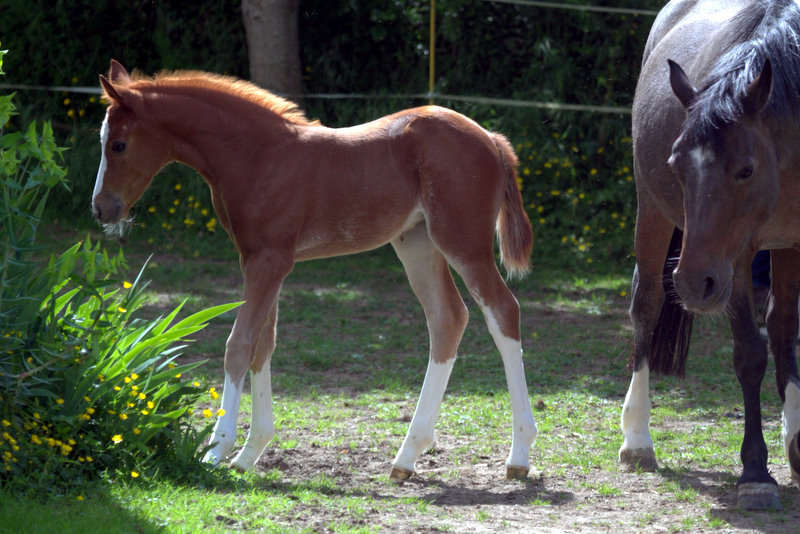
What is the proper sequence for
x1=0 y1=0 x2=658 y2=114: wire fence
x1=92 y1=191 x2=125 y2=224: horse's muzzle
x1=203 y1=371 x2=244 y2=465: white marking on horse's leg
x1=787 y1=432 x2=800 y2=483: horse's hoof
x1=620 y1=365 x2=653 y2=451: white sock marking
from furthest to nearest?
x1=0 y1=0 x2=658 y2=114: wire fence → x1=620 y1=365 x2=653 y2=451: white sock marking → x1=92 y1=191 x2=125 y2=224: horse's muzzle → x1=787 y1=432 x2=800 y2=483: horse's hoof → x1=203 y1=371 x2=244 y2=465: white marking on horse's leg

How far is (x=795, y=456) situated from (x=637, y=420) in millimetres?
750

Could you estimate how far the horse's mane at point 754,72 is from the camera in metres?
3.66

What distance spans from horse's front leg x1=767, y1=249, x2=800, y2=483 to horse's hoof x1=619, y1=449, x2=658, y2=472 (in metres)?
0.60

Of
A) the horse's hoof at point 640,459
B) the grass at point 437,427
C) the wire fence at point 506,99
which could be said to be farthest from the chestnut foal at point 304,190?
the wire fence at point 506,99

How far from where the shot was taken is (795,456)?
173 inches

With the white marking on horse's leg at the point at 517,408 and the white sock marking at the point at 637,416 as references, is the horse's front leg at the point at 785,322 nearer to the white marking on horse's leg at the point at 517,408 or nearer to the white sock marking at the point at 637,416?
the white sock marking at the point at 637,416

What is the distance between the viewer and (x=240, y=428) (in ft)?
17.4

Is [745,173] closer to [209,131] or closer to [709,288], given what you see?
[709,288]

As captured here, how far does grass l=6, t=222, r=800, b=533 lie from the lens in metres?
3.76

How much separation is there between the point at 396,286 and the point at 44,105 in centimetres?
511

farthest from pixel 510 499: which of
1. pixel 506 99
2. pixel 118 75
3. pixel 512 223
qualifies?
pixel 506 99

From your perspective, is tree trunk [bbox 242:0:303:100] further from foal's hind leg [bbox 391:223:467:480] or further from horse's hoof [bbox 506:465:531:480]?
horse's hoof [bbox 506:465:531:480]

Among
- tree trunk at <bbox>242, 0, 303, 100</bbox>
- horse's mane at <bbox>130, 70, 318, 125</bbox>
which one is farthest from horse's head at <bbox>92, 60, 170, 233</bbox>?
tree trunk at <bbox>242, 0, 303, 100</bbox>

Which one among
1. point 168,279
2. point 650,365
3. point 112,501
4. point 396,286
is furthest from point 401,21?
point 112,501
